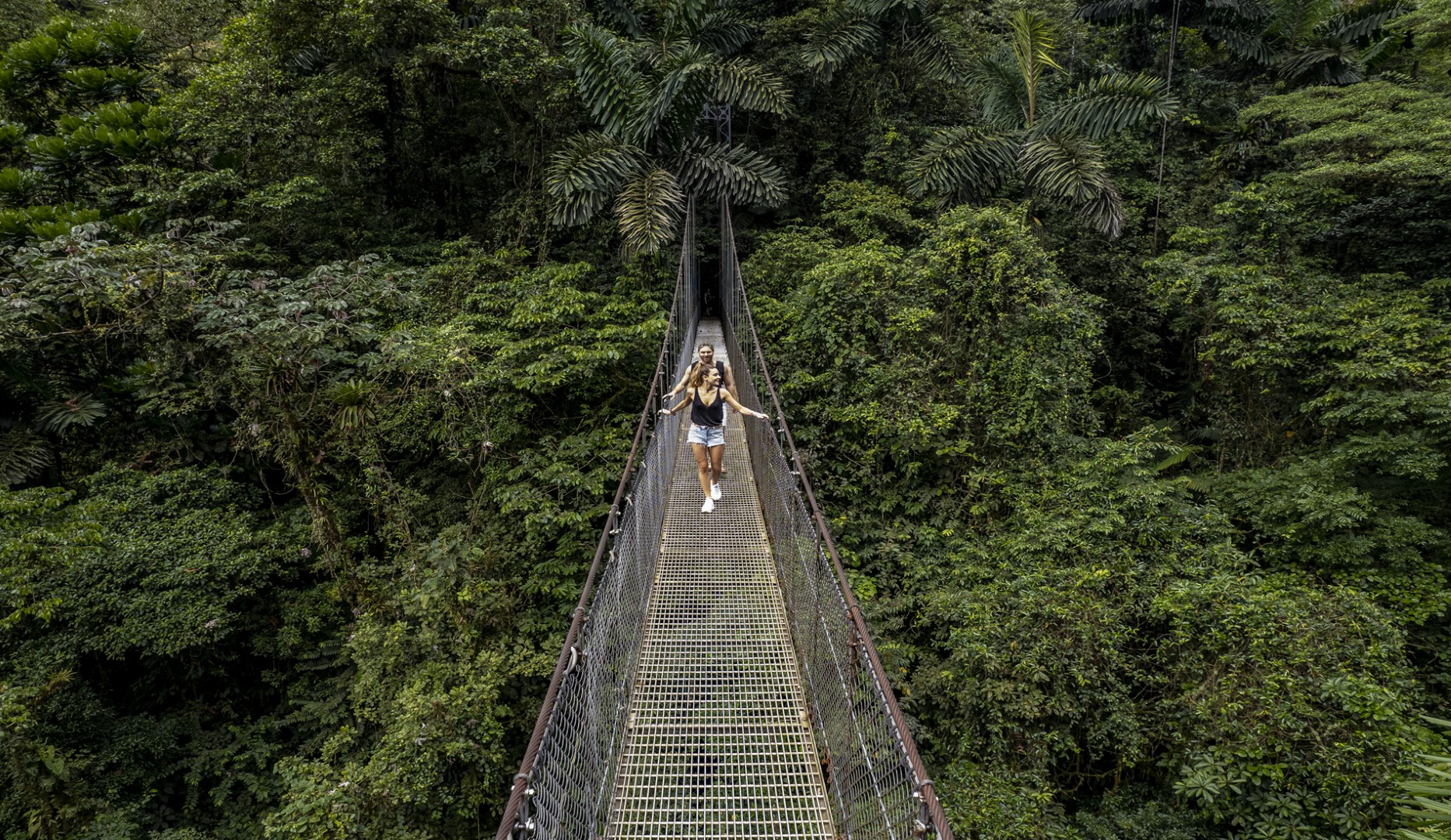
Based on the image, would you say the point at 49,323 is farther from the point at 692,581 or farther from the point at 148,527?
the point at 692,581

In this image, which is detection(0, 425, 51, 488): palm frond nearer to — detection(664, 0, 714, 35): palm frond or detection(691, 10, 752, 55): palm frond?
detection(664, 0, 714, 35): palm frond

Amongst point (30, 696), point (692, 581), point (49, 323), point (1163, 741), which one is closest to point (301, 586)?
point (30, 696)

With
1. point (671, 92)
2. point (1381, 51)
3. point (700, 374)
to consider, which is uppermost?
point (1381, 51)

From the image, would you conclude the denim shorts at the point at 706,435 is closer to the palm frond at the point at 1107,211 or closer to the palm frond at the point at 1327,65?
the palm frond at the point at 1107,211

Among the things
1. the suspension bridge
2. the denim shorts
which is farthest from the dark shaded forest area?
the denim shorts

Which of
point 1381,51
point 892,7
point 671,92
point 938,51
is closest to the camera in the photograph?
point 671,92

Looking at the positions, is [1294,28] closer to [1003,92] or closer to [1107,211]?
[1003,92]

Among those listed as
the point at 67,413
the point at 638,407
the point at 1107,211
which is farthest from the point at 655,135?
the point at 67,413
